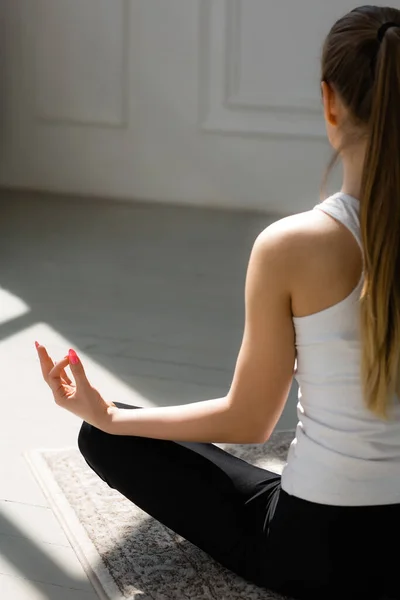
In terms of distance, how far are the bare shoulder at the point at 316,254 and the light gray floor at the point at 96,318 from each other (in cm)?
56

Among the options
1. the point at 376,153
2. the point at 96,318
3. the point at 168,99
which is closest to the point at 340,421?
the point at 376,153

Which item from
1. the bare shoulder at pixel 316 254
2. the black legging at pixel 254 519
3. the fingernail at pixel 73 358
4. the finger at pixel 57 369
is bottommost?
the black legging at pixel 254 519

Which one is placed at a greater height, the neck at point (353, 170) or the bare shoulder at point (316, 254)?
the neck at point (353, 170)

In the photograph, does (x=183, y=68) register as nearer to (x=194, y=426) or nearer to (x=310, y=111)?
(x=310, y=111)

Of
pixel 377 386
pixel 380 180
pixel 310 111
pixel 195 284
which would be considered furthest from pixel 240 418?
pixel 310 111

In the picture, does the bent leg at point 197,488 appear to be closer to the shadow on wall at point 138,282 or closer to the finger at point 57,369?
the finger at point 57,369

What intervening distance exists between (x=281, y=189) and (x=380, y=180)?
9.77 ft

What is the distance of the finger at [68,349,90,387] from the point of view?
135cm

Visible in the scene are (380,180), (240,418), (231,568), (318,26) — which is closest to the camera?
(380,180)

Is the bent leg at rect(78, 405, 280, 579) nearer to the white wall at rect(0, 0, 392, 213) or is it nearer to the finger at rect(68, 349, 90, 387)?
the finger at rect(68, 349, 90, 387)

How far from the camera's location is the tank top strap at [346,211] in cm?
120

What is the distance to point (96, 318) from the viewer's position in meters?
2.80

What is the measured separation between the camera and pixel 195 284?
3127mm

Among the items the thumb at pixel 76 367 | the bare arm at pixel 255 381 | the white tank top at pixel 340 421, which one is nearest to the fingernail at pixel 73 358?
the thumb at pixel 76 367
